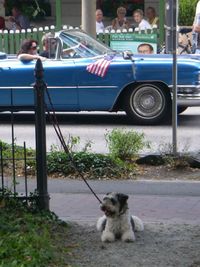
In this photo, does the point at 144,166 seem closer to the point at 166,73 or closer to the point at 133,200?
the point at 133,200

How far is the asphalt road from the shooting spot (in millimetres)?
12023

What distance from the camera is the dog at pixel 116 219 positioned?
6316 millimetres

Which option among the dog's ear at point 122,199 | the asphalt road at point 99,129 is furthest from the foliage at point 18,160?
the dog's ear at point 122,199

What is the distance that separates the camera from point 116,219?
6.43m

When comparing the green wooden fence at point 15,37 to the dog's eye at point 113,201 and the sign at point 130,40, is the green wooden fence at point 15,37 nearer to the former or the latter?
the sign at point 130,40

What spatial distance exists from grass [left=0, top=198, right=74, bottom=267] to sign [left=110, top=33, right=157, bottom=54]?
12.9 m

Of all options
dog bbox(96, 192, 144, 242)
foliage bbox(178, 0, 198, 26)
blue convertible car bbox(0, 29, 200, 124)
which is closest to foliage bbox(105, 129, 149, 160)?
dog bbox(96, 192, 144, 242)

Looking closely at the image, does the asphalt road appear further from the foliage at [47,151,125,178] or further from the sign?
the sign

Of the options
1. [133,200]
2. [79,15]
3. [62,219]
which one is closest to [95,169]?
[133,200]

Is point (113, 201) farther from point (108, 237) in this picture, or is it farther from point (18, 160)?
point (18, 160)

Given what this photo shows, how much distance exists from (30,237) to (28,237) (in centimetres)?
2

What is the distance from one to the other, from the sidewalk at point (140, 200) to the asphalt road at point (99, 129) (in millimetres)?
1649

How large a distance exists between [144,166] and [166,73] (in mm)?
3805

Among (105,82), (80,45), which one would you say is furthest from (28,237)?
(80,45)
